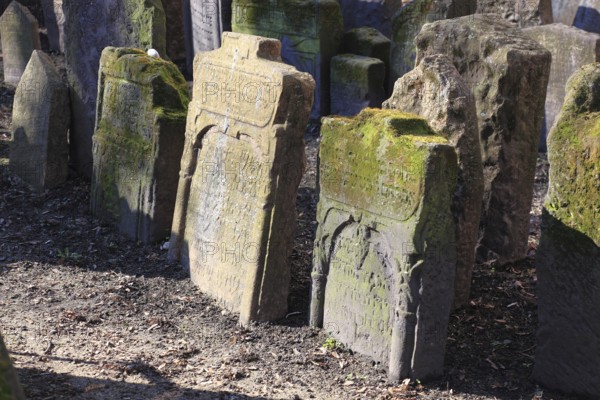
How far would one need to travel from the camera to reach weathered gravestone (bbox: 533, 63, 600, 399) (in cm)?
450

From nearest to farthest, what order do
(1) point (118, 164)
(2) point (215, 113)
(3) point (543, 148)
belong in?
(2) point (215, 113), (1) point (118, 164), (3) point (543, 148)

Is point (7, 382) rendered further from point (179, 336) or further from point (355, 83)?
point (355, 83)

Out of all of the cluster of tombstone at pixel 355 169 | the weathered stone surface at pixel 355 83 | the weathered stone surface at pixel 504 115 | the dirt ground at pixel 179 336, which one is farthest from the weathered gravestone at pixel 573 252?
the weathered stone surface at pixel 355 83

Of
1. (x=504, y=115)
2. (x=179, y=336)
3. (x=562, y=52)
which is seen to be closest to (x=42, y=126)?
(x=179, y=336)

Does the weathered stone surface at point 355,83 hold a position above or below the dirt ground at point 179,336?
above

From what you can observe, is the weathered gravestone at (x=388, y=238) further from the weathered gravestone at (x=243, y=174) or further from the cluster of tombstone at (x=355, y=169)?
the weathered gravestone at (x=243, y=174)

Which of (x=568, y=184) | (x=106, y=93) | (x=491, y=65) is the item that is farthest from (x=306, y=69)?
(x=568, y=184)

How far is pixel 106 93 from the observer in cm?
739

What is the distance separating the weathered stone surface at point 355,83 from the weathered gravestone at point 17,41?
4.63m

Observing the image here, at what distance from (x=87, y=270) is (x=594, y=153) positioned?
3.85 metres

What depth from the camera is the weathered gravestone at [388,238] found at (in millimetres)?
4695

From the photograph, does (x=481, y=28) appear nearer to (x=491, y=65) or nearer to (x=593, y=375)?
(x=491, y=65)

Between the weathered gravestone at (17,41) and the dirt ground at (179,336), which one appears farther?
the weathered gravestone at (17,41)

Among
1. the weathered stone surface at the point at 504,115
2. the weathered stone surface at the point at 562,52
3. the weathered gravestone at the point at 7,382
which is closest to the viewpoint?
the weathered gravestone at the point at 7,382
